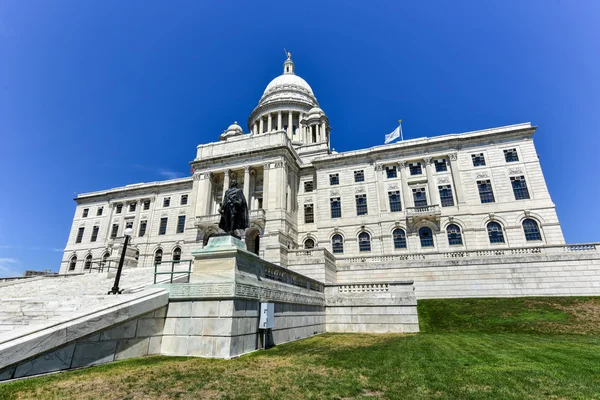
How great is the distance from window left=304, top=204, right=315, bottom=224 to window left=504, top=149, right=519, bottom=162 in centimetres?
2390

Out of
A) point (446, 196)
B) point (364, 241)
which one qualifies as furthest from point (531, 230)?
point (364, 241)

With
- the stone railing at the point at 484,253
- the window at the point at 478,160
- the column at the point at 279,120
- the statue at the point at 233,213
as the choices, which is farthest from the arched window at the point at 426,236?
the column at the point at 279,120

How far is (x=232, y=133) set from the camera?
188ft

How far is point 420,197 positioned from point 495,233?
8.71 m

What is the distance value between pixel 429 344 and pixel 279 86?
216 feet

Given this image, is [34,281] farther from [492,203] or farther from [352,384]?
[492,203]

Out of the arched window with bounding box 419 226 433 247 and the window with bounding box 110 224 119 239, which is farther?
the window with bounding box 110 224 119 239

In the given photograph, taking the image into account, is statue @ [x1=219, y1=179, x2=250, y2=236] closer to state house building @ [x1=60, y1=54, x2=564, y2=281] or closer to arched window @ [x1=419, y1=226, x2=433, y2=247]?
state house building @ [x1=60, y1=54, x2=564, y2=281]

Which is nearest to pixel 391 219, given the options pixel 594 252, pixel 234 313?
pixel 594 252

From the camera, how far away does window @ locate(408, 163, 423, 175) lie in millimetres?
38806

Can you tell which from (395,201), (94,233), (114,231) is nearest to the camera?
(395,201)

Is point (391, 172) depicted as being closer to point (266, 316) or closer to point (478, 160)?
point (478, 160)

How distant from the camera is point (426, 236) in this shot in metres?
35.6

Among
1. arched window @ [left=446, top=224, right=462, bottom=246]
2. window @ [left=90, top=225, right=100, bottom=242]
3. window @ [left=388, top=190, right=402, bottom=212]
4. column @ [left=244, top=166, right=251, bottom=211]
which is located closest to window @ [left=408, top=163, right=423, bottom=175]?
window @ [left=388, top=190, right=402, bottom=212]
